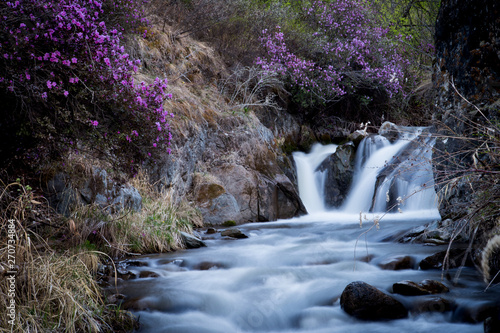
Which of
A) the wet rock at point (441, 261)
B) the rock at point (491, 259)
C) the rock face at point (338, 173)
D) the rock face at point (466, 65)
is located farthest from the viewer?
the rock face at point (338, 173)

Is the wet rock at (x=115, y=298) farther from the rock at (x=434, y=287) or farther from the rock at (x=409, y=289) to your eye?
the rock at (x=434, y=287)

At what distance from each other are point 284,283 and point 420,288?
1.40m

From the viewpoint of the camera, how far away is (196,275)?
4730mm

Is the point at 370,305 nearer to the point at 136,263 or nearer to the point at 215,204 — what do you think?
the point at 136,263

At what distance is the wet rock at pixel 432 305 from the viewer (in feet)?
11.5

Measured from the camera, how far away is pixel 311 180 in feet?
37.5

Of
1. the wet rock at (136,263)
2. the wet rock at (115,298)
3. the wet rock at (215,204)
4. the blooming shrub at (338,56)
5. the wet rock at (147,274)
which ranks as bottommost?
the wet rock at (115,298)

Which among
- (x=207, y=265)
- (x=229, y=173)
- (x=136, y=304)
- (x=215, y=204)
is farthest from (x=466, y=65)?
(x=229, y=173)

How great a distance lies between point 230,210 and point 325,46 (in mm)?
7225

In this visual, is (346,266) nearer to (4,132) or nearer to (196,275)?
(196,275)

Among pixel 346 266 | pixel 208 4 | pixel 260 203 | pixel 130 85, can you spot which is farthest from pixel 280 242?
pixel 208 4

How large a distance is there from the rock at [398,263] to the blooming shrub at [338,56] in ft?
25.8

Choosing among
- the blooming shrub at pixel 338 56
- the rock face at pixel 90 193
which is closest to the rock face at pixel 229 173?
the rock face at pixel 90 193

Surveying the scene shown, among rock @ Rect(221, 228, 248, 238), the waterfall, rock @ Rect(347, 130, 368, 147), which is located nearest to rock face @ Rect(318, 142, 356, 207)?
the waterfall
